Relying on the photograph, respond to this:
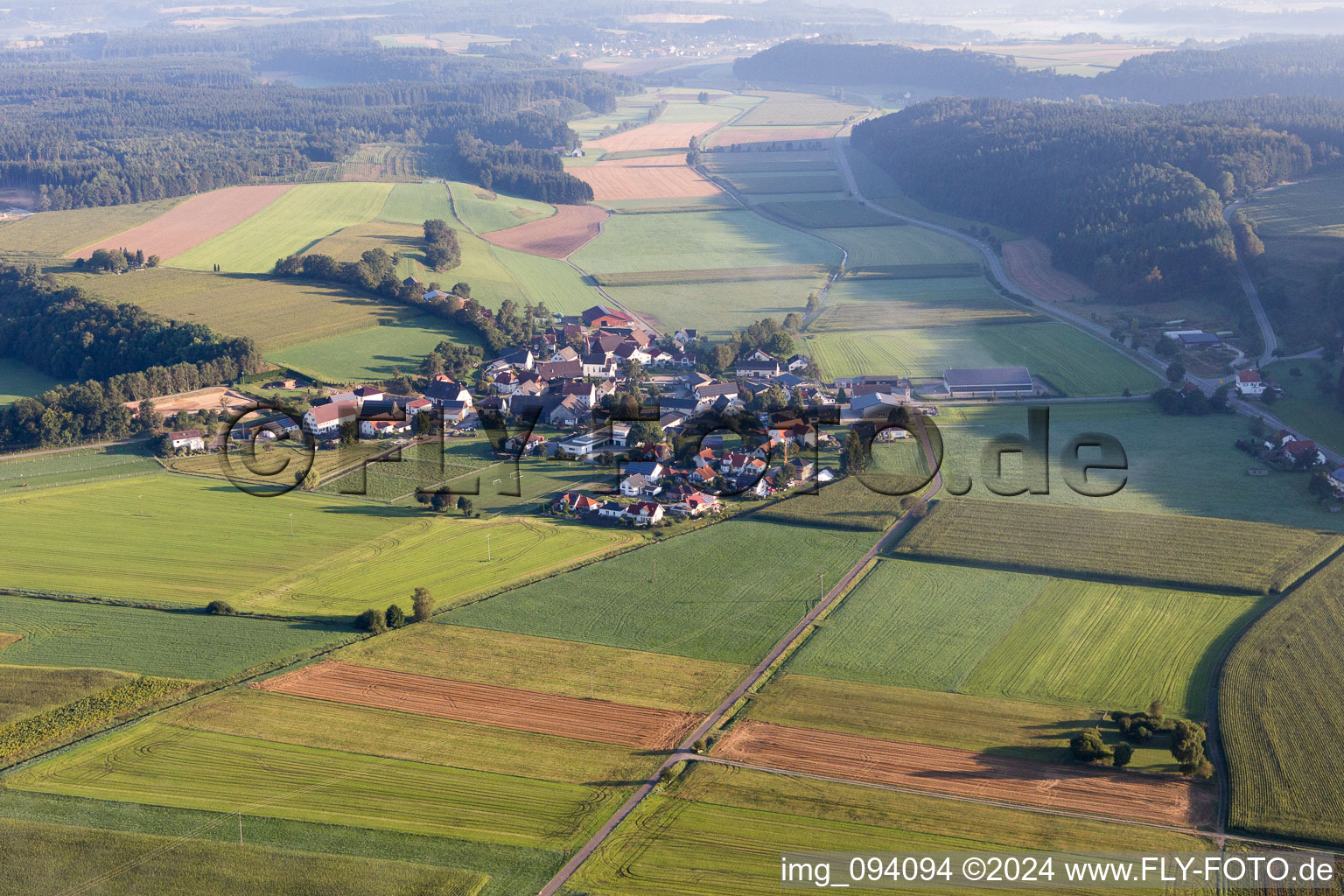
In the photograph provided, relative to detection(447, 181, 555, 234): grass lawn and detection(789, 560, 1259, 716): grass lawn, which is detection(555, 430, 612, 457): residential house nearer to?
detection(789, 560, 1259, 716): grass lawn

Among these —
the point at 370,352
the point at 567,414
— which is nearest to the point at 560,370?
the point at 567,414

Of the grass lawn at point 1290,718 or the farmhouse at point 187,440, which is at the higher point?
the farmhouse at point 187,440

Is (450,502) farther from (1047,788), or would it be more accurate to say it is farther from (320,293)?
(320,293)

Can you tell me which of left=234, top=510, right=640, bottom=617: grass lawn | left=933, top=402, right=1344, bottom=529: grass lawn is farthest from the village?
left=933, top=402, right=1344, bottom=529: grass lawn

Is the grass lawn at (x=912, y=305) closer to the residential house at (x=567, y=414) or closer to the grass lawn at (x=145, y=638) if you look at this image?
the residential house at (x=567, y=414)

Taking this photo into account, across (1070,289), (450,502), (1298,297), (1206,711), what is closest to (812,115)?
(1070,289)

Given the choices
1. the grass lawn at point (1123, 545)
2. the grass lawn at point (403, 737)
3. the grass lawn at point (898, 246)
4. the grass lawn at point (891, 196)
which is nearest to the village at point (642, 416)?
the grass lawn at point (1123, 545)
